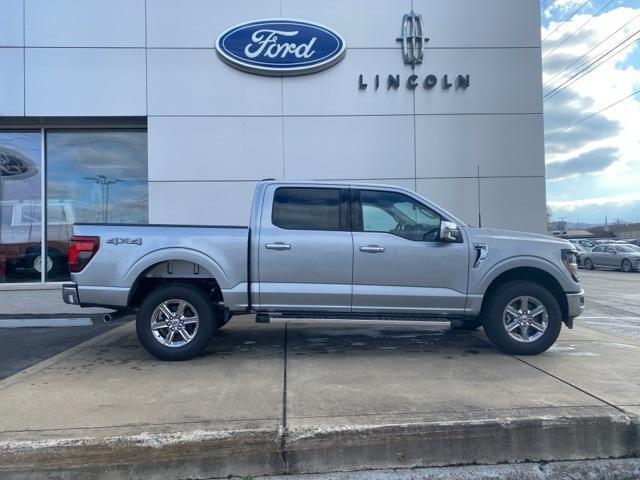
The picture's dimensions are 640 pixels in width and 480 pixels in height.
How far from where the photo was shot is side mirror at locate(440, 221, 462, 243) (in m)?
5.99

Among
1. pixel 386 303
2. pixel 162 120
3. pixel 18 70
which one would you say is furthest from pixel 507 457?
pixel 18 70

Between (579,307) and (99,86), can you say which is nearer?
(579,307)

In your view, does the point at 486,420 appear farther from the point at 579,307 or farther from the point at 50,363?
the point at 50,363

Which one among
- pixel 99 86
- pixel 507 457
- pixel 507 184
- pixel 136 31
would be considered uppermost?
pixel 136 31

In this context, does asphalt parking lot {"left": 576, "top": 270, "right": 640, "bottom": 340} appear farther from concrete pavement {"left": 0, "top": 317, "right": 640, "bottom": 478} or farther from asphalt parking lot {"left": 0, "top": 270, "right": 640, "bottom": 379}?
concrete pavement {"left": 0, "top": 317, "right": 640, "bottom": 478}

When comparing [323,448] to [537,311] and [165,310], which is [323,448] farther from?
[537,311]

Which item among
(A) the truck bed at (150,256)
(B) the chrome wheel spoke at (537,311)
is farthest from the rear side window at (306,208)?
(B) the chrome wheel spoke at (537,311)

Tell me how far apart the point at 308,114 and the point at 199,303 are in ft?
20.9

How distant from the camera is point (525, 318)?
6.19 meters

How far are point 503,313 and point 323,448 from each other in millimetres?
3230

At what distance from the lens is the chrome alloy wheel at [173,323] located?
19.9 ft

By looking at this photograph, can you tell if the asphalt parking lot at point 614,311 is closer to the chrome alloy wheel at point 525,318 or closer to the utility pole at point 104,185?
the chrome alloy wheel at point 525,318

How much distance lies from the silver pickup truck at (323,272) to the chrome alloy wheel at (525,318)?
0.01 metres

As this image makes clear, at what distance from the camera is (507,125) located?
11.4m
